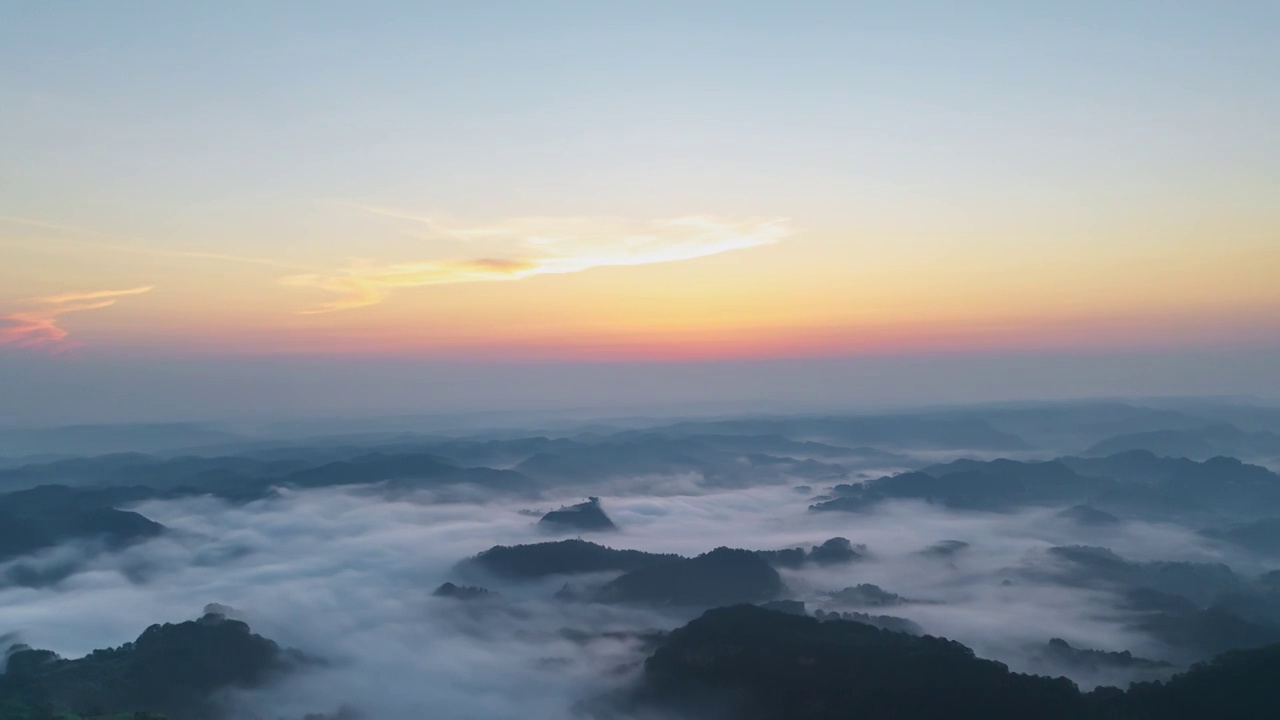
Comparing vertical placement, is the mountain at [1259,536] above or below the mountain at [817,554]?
below

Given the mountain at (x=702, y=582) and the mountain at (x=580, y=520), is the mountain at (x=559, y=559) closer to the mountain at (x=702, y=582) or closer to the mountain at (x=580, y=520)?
the mountain at (x=702, y=582)

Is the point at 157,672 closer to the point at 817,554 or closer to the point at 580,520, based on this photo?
the point at 817,554

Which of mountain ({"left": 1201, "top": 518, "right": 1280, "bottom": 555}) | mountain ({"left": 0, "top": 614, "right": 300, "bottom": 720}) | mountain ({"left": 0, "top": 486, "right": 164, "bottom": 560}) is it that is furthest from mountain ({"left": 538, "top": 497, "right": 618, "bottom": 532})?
mountain ({"left": 1201, "top": 518, "right": 1280, "bottom": 555})

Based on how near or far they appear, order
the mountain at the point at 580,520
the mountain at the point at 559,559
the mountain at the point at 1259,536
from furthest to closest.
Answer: the mountain at the point at 580,520, the mountain at the point at 1259,536, the mountain at the point at 559,559

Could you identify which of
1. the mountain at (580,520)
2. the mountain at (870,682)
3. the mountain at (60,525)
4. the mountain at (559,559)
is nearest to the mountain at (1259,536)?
the mountain at (870,682)

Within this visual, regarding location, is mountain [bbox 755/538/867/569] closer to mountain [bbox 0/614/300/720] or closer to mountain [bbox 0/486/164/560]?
mountain [bbox 0/614/300/720]

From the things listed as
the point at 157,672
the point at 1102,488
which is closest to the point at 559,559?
the point at 157,672

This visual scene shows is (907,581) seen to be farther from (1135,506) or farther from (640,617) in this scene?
(1135,506)

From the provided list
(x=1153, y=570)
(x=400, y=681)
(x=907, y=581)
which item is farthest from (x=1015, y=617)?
(x=400, y=681)
